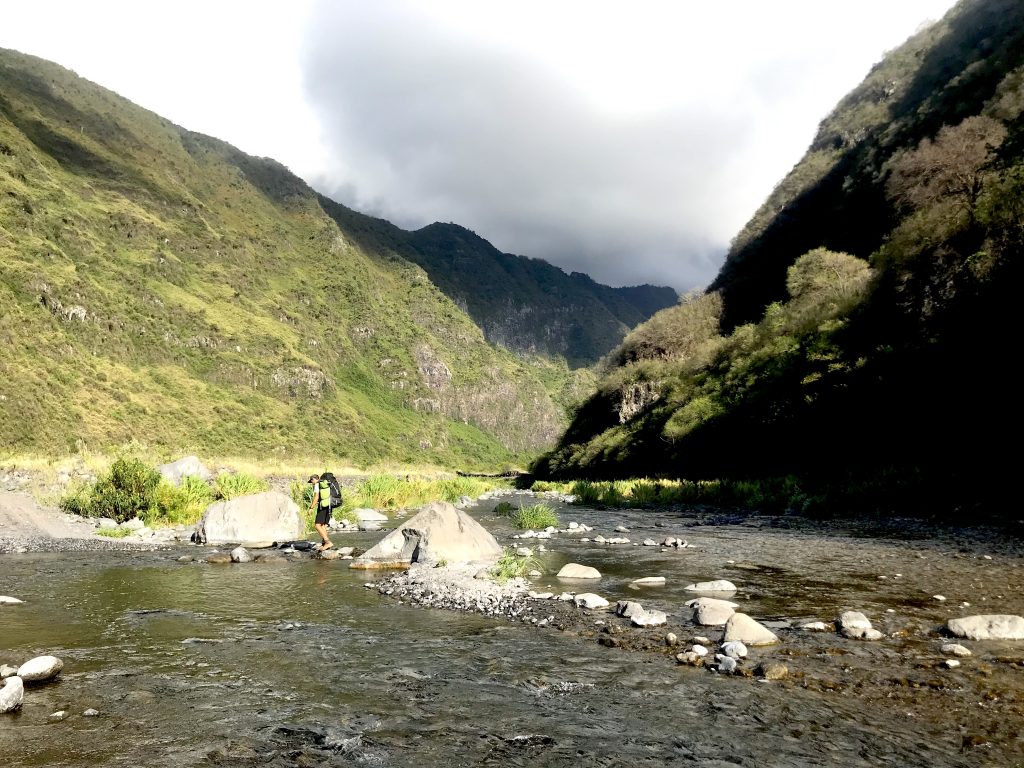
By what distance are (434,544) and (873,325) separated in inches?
1442

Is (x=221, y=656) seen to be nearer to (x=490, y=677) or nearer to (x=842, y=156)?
(x=490, y=677)

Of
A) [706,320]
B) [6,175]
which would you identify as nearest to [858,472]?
[706,320]

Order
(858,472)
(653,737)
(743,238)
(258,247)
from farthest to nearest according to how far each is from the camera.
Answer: (258,247) < (743,238) < (858,472) < (653,737)

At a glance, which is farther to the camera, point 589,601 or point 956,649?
point 589,601

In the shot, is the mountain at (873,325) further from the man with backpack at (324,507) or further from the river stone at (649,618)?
the man with backpack at (324,507)

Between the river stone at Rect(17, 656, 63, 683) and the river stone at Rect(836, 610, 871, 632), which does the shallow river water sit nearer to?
the river stone at Rect(17, 656, 63, 683)

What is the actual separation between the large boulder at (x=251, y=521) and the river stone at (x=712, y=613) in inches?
639

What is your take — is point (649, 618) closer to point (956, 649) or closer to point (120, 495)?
point (956, 649)

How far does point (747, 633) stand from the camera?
839 cm

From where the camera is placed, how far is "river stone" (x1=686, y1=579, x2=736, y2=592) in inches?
480

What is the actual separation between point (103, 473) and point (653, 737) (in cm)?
2644

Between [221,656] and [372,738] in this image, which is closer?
[372,738]

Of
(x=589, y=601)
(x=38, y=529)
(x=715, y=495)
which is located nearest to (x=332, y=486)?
(x=38, y=529)

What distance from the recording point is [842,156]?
85.0 metres
